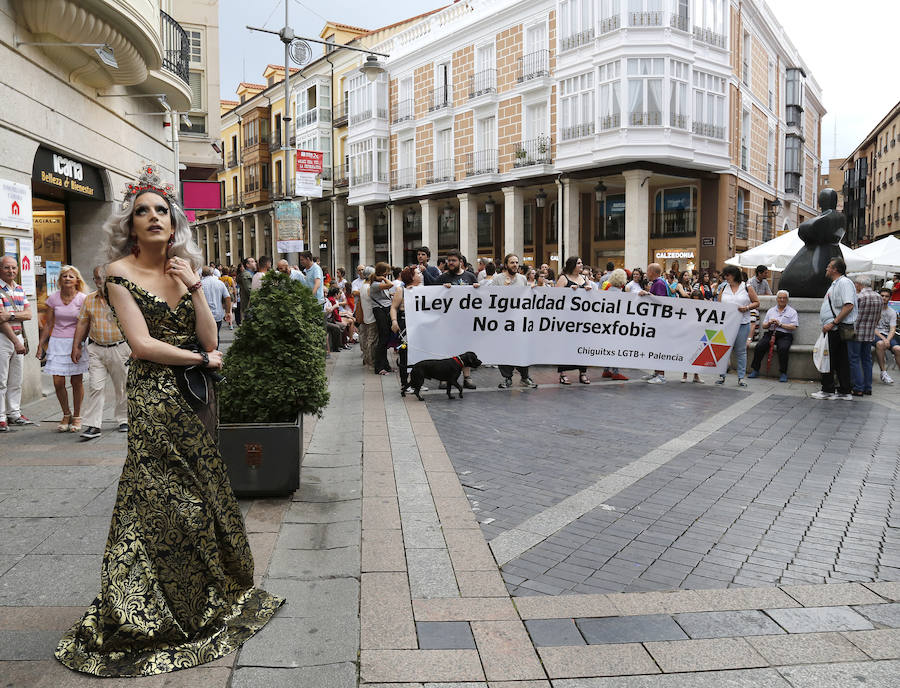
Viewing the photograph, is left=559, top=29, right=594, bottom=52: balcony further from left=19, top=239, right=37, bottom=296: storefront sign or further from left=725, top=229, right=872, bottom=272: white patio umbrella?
left=19, top=239, right=37, bottom=296: storefront sign

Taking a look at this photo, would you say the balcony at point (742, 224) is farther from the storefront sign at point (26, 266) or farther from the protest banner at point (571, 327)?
the storefront sign at point (26, 266)

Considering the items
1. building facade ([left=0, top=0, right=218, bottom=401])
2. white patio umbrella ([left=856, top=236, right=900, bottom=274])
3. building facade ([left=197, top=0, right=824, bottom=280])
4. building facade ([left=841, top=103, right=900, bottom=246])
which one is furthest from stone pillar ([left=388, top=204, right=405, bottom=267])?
building facade ([left=841, top=103, right=900, bottom=246])

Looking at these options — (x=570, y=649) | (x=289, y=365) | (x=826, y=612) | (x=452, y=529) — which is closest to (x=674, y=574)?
(x=826, y=612)

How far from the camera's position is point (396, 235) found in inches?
1683

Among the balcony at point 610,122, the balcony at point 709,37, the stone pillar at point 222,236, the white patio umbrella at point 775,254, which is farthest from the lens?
the stone pillar at point 222,236

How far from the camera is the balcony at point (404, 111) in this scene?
132ft

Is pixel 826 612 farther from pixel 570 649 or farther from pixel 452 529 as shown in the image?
pixel 452 529

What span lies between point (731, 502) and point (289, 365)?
11.0 ft

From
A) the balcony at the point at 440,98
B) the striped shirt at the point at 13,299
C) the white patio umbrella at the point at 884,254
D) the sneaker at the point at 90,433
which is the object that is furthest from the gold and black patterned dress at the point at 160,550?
the balcony at the point at 440,98

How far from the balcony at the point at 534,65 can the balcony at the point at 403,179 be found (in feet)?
31.1

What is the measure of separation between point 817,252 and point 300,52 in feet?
46.5

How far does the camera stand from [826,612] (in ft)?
11.7

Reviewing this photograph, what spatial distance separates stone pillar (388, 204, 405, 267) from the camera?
4247 cm

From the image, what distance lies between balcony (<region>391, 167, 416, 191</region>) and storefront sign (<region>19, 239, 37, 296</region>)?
103 feet
